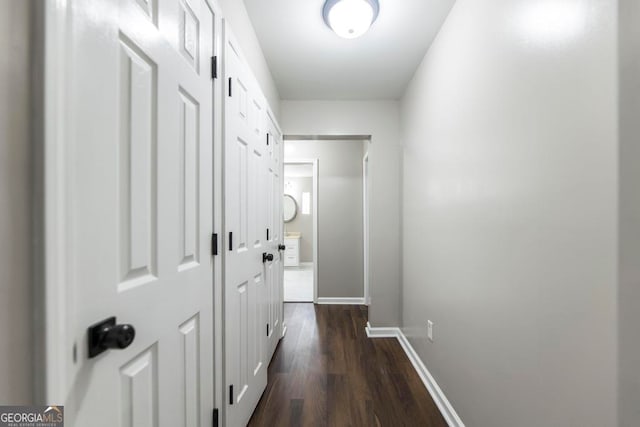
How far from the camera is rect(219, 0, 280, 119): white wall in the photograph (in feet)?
4.91

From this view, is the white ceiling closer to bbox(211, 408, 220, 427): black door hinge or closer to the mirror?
bbox(211, 408, 220, 427): black door hinge

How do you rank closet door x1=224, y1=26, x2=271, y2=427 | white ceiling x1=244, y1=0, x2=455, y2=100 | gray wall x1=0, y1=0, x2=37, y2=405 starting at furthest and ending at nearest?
white ceiling x1=244, y1=0, x2=455, y2=100 → closet door x1=224, y1=26, x2=271, y2=427 → gray wall x1=0, y1=0, x2=37, y2=405

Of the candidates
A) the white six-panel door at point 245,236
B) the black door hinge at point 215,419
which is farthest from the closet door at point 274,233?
the black door hinge at point 215,419

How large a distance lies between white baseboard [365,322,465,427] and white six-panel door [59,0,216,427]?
4.33ft

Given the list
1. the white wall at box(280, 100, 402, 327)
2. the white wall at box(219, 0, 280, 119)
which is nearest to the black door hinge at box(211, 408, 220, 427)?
the white wall at box(219, 0, 280, 119)

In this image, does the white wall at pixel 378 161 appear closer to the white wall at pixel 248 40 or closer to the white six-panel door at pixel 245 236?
the white wall at pixel 248 40

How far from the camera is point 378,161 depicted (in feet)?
9.77

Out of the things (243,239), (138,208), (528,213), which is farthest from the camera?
(243,239)

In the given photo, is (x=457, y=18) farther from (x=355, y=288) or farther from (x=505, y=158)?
(x=355, y=288)

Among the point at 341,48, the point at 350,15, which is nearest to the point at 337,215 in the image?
the point at 341,48

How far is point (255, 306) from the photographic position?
183 centimetres

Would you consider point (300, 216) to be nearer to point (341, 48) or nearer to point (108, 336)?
point (341, 48)

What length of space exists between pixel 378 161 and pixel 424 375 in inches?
75.0

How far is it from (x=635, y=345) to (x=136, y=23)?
4.78ft
